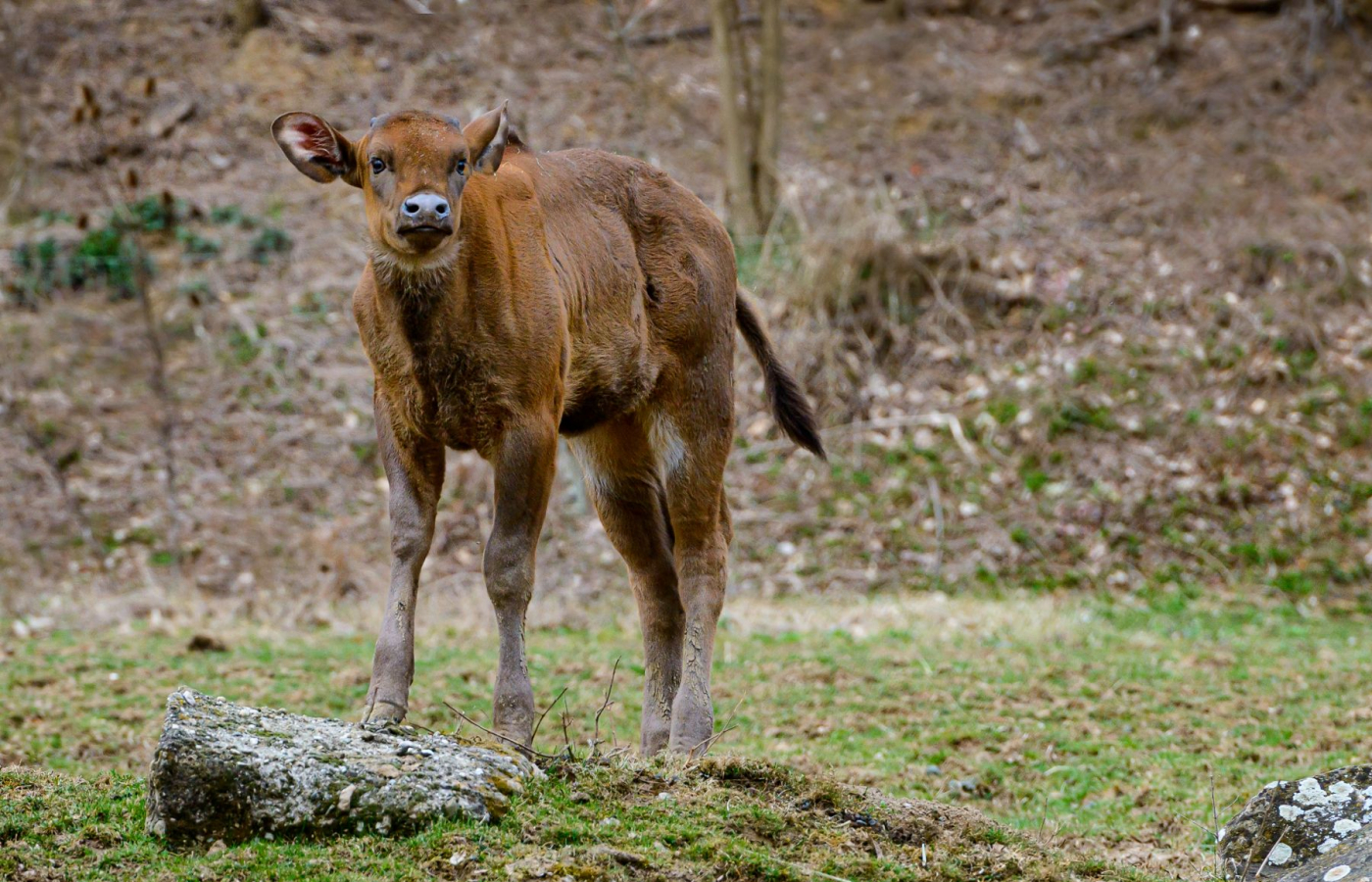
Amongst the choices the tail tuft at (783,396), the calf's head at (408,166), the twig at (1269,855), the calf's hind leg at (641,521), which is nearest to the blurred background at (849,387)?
the twig at (1269,855)

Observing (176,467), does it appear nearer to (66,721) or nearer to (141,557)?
(141,557)

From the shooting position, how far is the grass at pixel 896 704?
5.25 metres

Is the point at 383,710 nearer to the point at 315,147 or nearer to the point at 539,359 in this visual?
the point at 539,359

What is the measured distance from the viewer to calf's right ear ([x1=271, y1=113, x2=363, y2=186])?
18.5 ft

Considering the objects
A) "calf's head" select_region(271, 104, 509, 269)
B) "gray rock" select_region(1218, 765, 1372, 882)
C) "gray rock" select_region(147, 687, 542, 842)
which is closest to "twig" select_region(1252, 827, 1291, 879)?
"gray rock" select_region(1218, 765, 1372, 882)

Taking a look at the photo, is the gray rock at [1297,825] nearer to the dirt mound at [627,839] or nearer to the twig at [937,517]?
the dirt mound at [627,839]

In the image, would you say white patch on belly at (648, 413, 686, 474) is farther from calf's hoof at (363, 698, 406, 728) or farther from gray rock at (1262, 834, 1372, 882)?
gray rock at (1262, 834, 1372, 882)

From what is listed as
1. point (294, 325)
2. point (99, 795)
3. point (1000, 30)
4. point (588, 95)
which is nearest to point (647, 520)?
point (99, 795)

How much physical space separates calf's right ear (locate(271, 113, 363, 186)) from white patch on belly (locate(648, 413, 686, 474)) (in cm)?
197

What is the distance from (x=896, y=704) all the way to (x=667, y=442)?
3.40m

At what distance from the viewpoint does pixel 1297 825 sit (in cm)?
517

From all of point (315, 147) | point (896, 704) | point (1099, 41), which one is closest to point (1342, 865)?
point (315, 147)

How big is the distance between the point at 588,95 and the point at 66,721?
52.2ft

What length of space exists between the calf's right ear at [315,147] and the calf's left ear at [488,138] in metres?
0.48
